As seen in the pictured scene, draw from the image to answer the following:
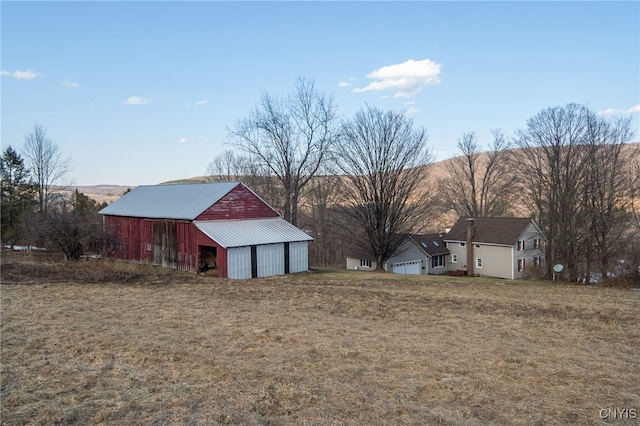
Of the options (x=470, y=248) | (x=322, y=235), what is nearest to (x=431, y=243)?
(x=470, y=248)

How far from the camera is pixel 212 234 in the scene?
80.2 feet

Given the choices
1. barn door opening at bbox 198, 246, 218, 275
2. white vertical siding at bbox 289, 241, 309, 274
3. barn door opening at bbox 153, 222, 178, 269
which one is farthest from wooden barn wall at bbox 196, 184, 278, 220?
white vertical siding at bbox 289, 241, 309, 274

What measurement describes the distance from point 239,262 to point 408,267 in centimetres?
2246

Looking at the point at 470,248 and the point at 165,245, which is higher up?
the point at 165,245

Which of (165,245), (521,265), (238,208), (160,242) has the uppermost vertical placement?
(238,208)

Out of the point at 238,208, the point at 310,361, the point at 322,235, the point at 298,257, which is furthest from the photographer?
the point at 322,235

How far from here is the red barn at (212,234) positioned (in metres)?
24.4

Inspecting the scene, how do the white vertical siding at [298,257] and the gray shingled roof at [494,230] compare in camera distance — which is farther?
the gray shingled roof at [494,230]

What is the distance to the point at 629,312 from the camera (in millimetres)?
13852

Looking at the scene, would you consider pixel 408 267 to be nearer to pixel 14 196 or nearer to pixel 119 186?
pixel 14 196

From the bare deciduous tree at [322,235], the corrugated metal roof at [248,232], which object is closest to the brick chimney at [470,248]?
the bare deciduous tree at [322,235]

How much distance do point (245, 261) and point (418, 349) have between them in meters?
16.1

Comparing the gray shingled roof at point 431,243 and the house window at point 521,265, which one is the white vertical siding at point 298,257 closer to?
the gray shingled roof at point 431,243

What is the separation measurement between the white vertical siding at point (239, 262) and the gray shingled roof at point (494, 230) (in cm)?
2615
